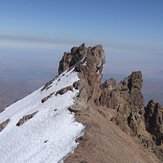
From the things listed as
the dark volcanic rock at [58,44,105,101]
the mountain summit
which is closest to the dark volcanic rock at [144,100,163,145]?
the mountain summit

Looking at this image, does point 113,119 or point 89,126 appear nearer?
point 89,126

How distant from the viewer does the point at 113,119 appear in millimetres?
38719

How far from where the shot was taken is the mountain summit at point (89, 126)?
77.6ft

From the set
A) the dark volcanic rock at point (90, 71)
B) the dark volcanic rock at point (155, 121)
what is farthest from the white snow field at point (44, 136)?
the dark volcanic rock at point (155, 121)

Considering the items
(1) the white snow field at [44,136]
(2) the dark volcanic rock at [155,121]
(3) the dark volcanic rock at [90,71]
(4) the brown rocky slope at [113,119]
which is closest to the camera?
(1) the white snow field at [44,136]

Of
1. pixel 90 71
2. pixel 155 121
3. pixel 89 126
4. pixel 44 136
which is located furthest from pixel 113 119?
pixel 44 136

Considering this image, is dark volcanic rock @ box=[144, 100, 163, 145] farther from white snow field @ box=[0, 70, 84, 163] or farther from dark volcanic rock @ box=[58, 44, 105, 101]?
white snow field @ box=[0, 70, 84, 163]

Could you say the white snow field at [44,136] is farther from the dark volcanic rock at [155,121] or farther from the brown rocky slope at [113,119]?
the dark volcanic rock at [155,121]

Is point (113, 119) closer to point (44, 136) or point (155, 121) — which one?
point (155, 121)

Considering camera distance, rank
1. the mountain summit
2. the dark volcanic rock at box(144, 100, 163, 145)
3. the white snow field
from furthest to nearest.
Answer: the dark volcanic rock at box(144, 100, 163, 145) < the mountain summit < the white snow field

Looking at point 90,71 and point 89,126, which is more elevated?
point 90,71

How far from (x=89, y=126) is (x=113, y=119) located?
1270 cm

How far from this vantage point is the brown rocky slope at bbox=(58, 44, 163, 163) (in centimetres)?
2388

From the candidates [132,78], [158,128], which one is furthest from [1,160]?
[132,78]
